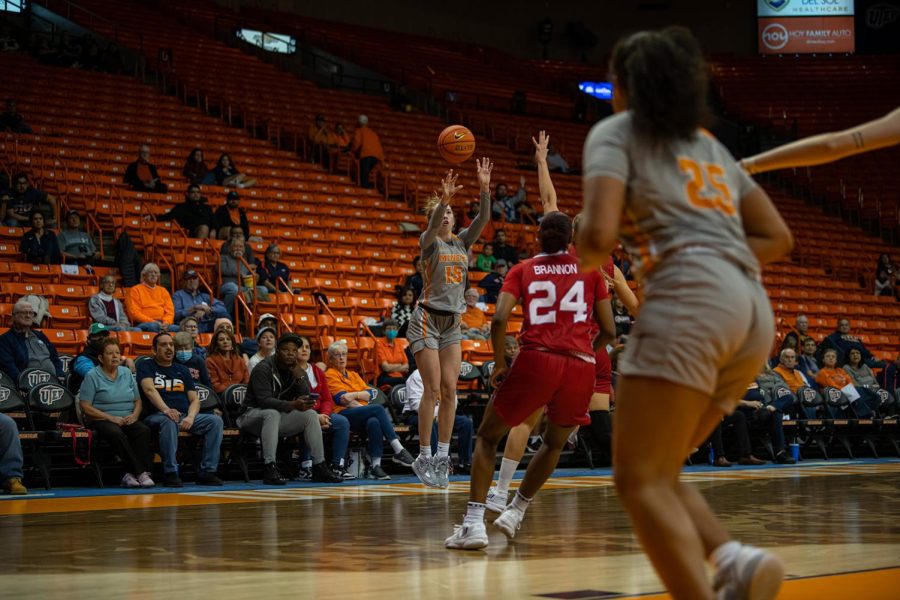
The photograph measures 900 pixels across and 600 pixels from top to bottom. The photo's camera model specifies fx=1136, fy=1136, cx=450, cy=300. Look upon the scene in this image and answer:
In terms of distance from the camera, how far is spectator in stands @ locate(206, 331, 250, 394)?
37.1 feet

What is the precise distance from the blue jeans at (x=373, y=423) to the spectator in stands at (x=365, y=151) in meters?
9.71

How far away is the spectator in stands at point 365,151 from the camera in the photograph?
67.3ft

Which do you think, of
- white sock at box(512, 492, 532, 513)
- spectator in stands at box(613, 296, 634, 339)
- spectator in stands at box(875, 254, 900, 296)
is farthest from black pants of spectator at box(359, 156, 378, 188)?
white sock at box(512, 492, 532, 513)

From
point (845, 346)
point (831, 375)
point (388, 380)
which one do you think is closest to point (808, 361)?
point (831, 375)

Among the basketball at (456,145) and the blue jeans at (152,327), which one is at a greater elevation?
the basketball at (456,145)

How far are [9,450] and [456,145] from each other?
173 inches

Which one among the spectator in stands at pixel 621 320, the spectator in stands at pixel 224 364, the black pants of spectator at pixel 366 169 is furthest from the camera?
A: the black pants of spectator at pixel 366 169

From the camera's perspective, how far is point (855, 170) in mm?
28250

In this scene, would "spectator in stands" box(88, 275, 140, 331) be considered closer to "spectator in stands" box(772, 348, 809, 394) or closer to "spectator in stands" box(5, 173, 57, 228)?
"spectator in stands" box(5, 173, 57, 228)

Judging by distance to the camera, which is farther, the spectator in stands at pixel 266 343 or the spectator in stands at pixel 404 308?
the spectator in stands at pixel 404 308

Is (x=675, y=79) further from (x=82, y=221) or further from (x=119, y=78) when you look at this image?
(x=119, y=78)

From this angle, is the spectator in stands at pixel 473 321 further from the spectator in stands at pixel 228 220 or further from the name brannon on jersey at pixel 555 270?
the name brannon on jersey at pixel 555 270

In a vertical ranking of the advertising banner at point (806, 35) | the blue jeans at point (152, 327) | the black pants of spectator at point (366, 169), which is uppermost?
the advertising banner at point (806, 35)

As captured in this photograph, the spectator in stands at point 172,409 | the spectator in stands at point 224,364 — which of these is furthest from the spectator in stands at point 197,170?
the spectator in stands at point 172,409
